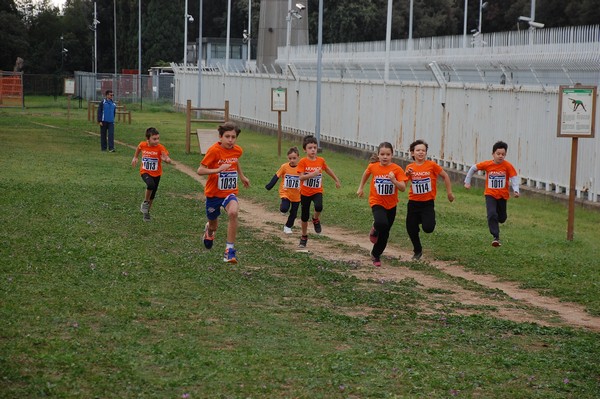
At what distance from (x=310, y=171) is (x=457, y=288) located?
383cm

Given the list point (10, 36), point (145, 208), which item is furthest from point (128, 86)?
point (145, 208)

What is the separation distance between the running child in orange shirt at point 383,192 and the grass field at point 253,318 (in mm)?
698

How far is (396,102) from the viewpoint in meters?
33.3

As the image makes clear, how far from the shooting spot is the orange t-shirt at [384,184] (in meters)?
14.2

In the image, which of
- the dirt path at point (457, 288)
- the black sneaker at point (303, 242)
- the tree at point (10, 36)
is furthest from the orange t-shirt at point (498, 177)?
the tree at point (10, 36)

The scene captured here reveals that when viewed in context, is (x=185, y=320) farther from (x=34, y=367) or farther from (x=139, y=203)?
(x=139, y=203)

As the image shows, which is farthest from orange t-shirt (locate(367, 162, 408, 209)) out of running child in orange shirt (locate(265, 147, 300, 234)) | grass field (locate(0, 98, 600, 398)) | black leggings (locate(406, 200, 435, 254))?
running child in orange shirt (locate(265, 147, 300, 234))

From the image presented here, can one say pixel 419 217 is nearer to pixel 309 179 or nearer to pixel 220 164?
pixel 309 179

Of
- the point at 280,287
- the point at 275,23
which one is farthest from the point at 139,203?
the point at 275,23

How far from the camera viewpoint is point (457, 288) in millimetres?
12602

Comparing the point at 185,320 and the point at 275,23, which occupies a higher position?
the point at 275,23

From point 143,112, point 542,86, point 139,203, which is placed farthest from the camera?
point 143,112

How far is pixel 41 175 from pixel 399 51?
1589 centimetres

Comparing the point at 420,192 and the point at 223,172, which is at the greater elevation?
the point at 223,172
